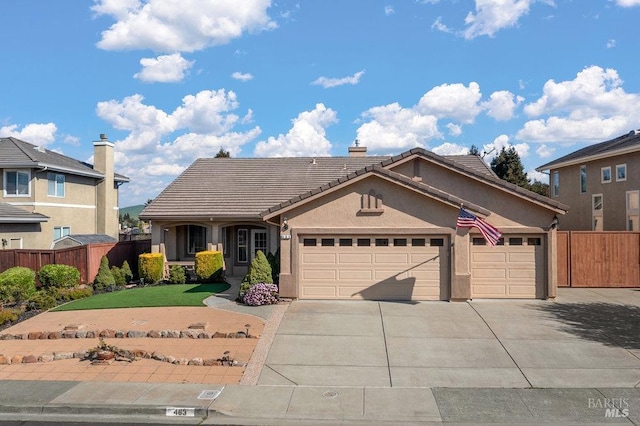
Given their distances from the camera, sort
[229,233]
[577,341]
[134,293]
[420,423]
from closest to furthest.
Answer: [420,423]
[577,341]
[134,293]
[229,233]

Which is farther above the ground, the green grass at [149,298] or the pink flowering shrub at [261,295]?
the pink flowering shrub at [261,295]

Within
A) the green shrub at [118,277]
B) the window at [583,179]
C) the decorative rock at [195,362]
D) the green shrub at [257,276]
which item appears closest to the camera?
the decorative rock at [195,362]

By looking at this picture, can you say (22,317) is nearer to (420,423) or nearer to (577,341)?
(420,423)

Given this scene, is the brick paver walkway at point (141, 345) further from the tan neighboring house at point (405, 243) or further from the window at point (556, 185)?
the window at point (556, 185)

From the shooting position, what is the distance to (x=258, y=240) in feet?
70.9

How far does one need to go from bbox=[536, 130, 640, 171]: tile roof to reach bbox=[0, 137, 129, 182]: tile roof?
30712mm

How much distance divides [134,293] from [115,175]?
17.9 meters

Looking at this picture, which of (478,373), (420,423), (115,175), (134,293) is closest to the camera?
(420,423)

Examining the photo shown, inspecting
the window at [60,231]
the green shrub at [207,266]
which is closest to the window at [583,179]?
the green shrub at [207,266]

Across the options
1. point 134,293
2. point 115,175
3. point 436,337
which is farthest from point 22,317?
point 115,175

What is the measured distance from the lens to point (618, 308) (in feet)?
45.6

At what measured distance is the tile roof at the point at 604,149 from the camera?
26.9m

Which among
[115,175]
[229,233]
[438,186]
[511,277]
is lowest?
[511,277]

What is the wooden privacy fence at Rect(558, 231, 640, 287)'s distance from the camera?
17.2 m
